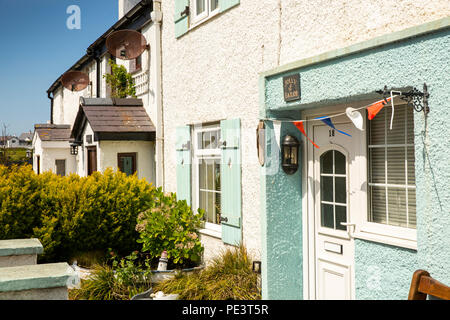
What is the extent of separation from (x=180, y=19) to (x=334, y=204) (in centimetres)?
482

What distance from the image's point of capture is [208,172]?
7.36 m

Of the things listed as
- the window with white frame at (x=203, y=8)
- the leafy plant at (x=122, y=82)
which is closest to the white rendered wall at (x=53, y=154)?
the leafy plant at (x=122, y=82)

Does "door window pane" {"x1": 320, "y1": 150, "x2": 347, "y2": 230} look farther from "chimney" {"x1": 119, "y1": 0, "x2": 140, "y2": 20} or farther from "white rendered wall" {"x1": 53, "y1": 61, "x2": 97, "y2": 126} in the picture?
"chimney" {"x1": 119, "y1": 0, "x2": 140, "y2": 20}

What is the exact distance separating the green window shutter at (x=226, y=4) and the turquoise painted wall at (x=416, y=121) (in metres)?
2.09

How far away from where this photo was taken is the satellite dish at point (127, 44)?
9.51m

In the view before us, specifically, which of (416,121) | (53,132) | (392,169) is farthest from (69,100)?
(416,121)

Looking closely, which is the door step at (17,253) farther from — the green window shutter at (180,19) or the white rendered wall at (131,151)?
the white rendered wall at (131,151)

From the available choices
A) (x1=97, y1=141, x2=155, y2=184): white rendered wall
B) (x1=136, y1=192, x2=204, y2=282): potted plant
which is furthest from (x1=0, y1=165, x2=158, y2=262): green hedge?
(x1=97, y1=141, x2=155, y2=184): white rendered wall

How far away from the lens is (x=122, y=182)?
314 inches

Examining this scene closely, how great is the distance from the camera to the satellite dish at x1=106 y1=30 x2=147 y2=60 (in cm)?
951

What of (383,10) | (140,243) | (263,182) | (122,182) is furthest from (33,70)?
(383,10)

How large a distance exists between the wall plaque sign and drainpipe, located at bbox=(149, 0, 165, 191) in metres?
4.42

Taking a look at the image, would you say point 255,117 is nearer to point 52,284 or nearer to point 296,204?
point 296,204

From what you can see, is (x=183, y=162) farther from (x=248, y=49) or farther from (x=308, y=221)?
(x=308, y=221)
